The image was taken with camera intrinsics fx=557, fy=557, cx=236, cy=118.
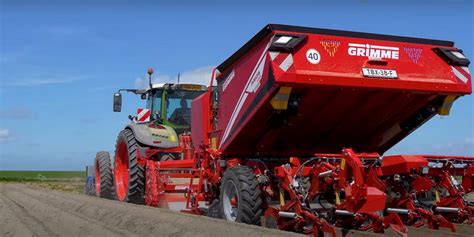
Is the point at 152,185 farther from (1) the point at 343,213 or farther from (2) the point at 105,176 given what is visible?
(1) the point at 343,213

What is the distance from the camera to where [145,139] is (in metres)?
11.0

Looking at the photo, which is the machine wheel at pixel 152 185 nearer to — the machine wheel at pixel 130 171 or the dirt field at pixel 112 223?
the machine wheel at pixel 130 171

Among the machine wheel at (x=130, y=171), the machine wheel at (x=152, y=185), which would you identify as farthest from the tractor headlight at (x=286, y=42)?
the machine wheel at (x=130, y=171)

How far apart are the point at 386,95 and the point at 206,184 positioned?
3.06 metres

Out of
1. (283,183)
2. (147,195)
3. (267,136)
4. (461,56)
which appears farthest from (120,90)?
(461,56)

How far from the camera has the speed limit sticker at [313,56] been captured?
20.9ft

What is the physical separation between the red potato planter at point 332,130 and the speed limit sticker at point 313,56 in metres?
0.01

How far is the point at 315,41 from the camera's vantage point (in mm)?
6508

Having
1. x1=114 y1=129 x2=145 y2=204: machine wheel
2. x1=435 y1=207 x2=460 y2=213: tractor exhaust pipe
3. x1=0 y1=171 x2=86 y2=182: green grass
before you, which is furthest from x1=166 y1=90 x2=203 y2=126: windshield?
x1=0 y1=171 x2=86 y2=182: green grass

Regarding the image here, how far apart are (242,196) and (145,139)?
476 cm

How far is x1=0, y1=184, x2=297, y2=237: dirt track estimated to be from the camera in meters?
5.90

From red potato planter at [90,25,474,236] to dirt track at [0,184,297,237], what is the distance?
770 mm

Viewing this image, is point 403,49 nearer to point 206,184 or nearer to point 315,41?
point 315,41

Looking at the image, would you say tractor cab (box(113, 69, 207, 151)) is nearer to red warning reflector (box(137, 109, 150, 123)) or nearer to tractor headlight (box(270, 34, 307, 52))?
red warning reflector (box(137, 109, 150, 123))
